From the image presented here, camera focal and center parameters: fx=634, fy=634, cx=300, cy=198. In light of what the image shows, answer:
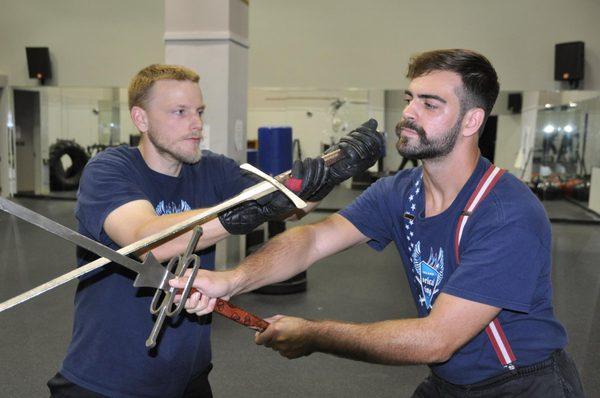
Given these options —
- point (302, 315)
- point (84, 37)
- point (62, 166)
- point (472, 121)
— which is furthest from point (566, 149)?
point (472, 121)

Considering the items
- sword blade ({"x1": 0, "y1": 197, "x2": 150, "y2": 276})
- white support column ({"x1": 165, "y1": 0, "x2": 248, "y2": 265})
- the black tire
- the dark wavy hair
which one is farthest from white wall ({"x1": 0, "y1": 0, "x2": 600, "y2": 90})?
sword blade ({"x1": 0, "y1": 197, "x2": 150, "y2": 276})

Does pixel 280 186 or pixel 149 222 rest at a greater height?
pixel 280 186

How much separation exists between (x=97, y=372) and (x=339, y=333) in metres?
0.73

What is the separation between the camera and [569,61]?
9.41 metres

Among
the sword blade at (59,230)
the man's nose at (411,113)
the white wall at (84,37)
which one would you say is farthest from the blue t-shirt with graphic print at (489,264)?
the white wall at (84,37)

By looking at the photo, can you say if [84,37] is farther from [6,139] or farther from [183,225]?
[183,225]

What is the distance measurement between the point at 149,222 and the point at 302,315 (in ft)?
10.5

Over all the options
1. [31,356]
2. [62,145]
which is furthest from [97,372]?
[62,145]

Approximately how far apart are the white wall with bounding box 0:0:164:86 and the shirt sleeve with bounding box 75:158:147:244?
9589mm

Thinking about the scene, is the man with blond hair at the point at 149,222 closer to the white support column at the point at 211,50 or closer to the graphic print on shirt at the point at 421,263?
the graphic print on shirt at the point at 421,263

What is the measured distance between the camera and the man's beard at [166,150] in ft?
6.49

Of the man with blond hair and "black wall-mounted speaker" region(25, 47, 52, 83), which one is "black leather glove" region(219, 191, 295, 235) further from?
"black wall-mounted speaker" region(25, 47, 52, 83)

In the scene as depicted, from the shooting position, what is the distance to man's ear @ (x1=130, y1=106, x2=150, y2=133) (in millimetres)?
2025

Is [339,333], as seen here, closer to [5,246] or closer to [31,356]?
[31,356]
